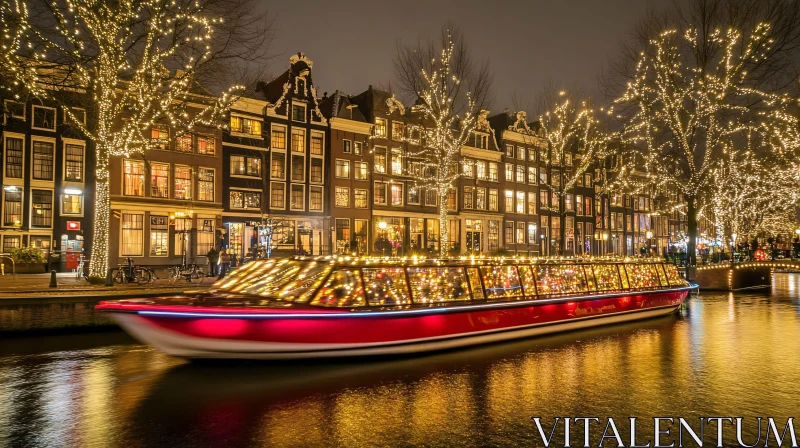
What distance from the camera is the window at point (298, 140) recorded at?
3972 centimetres

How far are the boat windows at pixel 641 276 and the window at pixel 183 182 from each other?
28385 millimetres

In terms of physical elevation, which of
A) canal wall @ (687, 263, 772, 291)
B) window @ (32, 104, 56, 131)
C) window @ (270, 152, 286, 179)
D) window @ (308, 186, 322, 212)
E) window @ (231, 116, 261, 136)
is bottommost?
canal wall @ (687, 263, 772, 291)

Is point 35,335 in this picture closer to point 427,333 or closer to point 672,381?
point 427,333

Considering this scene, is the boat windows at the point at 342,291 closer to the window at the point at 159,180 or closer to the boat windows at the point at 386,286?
the boat windows at the point at 386,286

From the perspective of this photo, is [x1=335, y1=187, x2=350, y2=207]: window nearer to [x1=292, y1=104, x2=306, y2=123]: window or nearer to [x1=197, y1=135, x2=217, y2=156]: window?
[x1=292, y1=104, x2=306, y2=123]: window

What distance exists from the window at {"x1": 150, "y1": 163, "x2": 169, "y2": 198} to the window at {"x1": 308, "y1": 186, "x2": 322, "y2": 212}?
10.0 meters

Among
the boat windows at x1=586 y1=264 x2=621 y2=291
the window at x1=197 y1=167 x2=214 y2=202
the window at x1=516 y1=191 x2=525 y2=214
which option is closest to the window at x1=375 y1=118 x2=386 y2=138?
the window at x1=197 y1=167 x2=214 y2=202

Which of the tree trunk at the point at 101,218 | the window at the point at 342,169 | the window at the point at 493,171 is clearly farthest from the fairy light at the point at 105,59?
the window at the point at 493,171

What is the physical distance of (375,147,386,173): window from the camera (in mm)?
43625

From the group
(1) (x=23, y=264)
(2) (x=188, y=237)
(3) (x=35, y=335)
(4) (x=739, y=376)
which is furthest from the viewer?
(2) (x=188, y=237)

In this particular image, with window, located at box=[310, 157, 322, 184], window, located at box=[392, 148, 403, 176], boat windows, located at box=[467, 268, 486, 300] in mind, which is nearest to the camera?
boat windows, located at box=[467, 268, 486, 300]

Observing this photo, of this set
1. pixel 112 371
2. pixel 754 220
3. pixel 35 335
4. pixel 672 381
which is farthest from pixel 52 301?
pixel 754 220

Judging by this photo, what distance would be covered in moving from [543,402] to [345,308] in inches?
132

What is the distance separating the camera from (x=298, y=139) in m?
39.9
